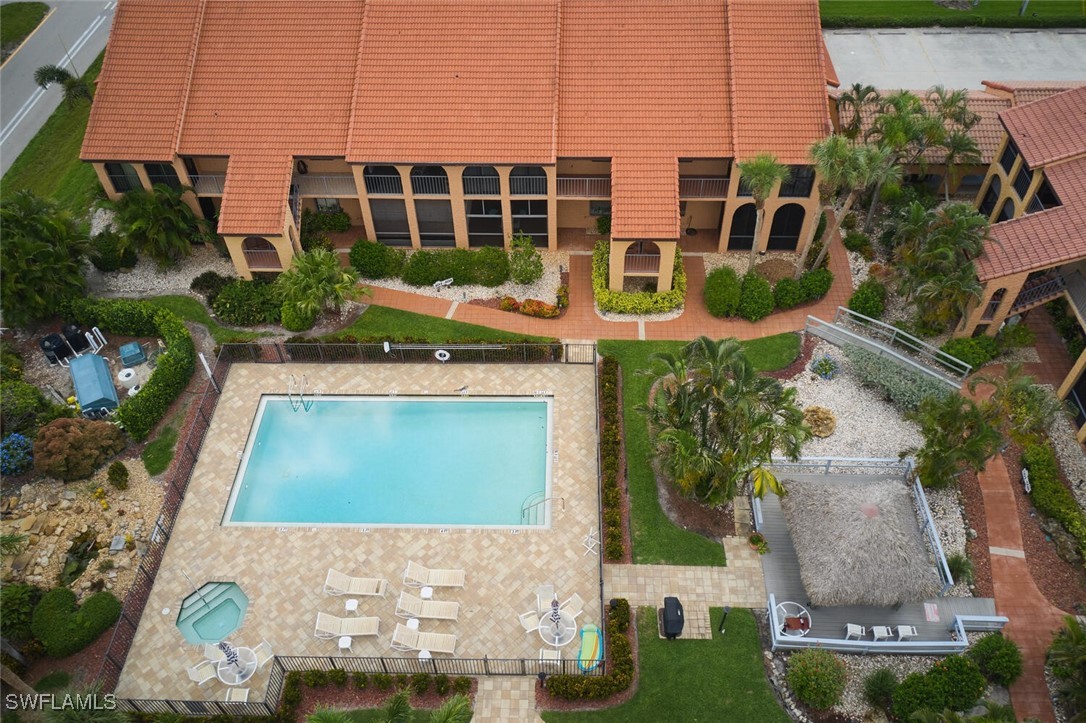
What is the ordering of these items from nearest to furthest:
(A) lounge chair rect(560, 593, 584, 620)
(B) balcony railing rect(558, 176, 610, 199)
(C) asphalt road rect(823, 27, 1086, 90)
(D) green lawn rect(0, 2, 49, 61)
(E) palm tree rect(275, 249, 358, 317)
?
1. (A) lounge chair rect(560, 593, 584, 620)
2. (E) palm tree rect(275, 249, 358, 317)
3. (B) balcony railing rect(558, 176, 610, 199)
4. (C) asphalt road rect(823, 27, 1086, 90)
5. (D) green lawn rect(0, 2, 49, 61)

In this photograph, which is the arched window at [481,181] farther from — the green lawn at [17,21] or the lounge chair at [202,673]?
the green lawn at [17,21]

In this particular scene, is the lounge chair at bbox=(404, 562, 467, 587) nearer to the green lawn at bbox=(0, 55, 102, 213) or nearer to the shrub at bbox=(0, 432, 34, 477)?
the shrub at bbox=(0, 432, 34, 477)

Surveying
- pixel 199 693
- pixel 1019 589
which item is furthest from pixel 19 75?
pixel 1019 589

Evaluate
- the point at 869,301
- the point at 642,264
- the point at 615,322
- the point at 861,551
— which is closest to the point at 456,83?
the point at 642,264

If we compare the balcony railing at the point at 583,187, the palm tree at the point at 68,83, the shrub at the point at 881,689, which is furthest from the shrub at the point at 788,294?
the palm tree at the point at 68,83

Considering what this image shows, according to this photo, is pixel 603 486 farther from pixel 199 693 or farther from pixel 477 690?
pixel 199 693

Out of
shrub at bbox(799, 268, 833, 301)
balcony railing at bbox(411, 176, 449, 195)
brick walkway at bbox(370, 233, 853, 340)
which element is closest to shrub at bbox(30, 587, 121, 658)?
brick walkway at bbox(370, 233, 853, 340)
